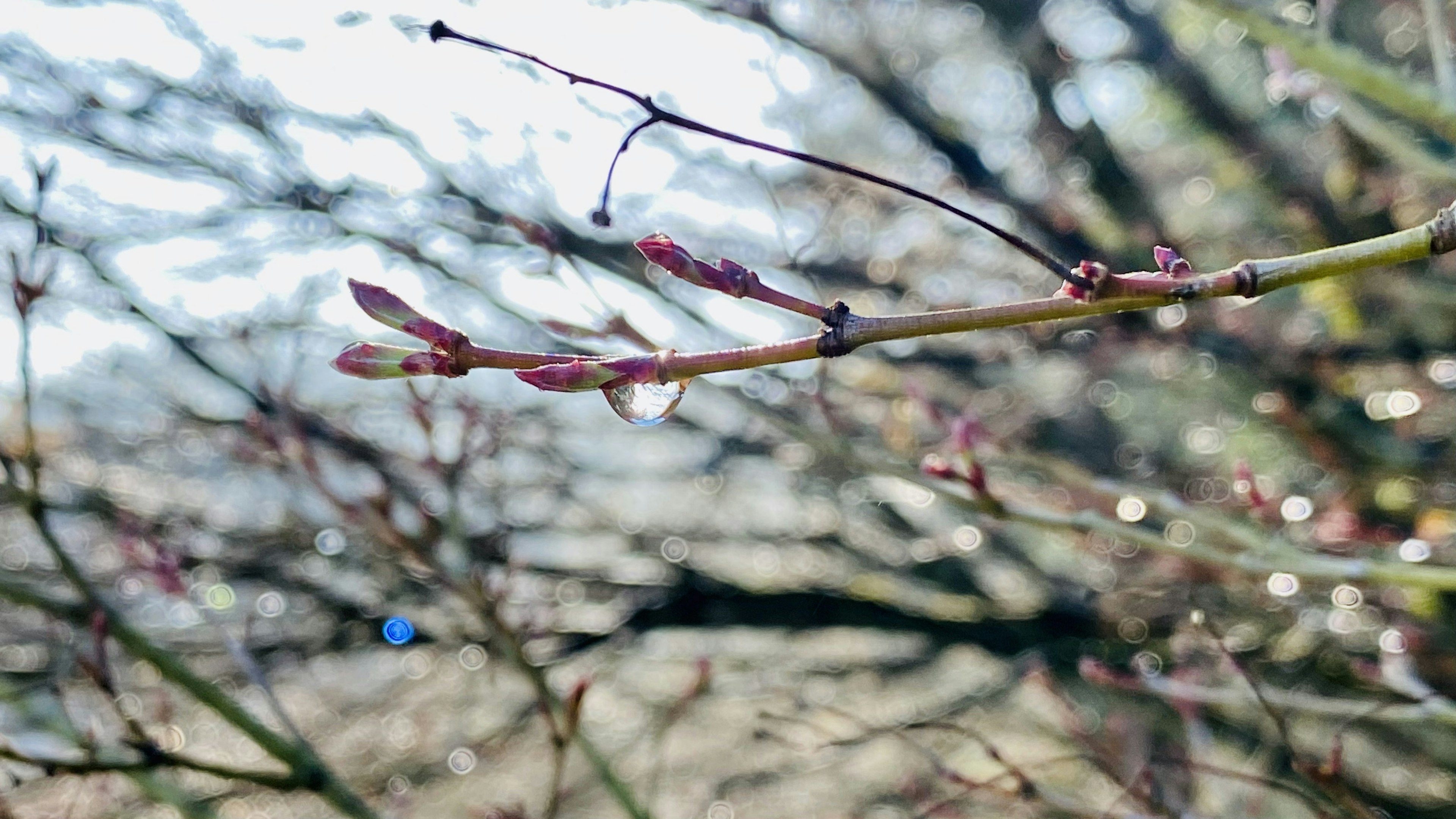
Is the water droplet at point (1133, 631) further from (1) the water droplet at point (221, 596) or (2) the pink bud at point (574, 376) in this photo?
(2) the pink bud at point (574, 376)

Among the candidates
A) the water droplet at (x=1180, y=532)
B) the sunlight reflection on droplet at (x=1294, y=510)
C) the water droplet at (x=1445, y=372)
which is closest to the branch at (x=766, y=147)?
the sunlight reflection on droplet at (x=1294, y=510)

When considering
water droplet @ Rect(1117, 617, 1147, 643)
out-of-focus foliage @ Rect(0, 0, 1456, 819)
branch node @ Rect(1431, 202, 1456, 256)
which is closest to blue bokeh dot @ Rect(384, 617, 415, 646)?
out-of-focus foliage @ Rect(0, 0, 1456, 819)

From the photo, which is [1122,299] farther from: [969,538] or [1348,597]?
[969,538]

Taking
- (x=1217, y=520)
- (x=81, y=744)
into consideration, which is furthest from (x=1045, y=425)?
(x=81, y=744)

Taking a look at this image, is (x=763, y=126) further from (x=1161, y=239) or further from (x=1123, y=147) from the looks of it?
(x=1123, y=147)

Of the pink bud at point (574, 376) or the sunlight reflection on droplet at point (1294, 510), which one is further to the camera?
the sunlight reflection on droplet at point (1294, 510)

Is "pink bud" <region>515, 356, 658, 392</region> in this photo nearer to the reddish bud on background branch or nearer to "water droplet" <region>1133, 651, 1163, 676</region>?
the reddish bud on background branch
